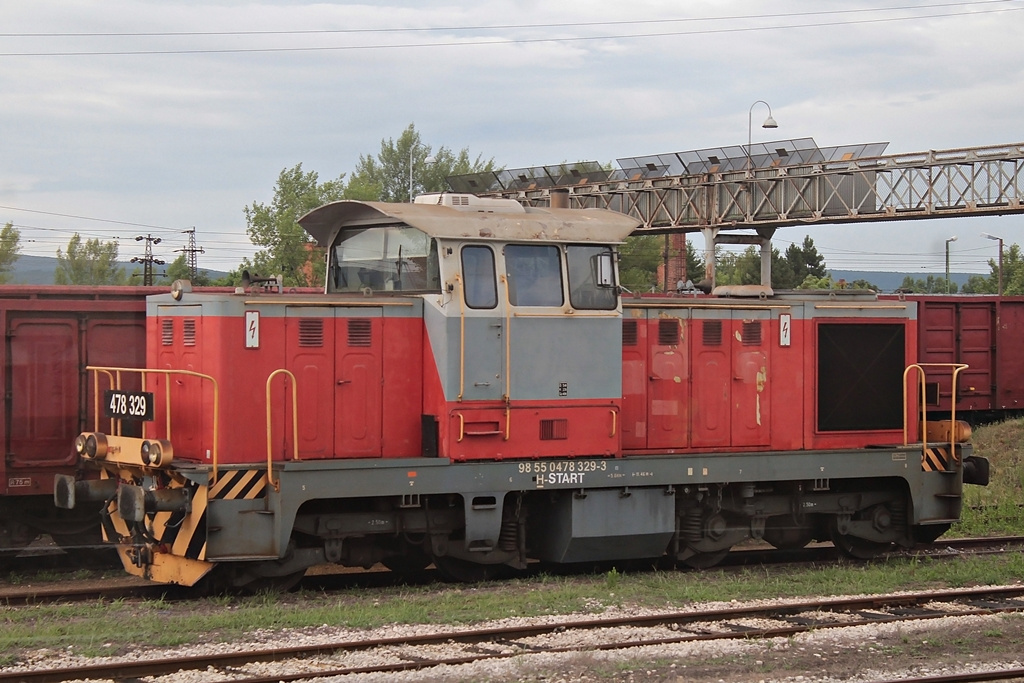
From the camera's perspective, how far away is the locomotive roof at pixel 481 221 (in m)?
10.8

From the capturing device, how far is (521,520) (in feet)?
38.0

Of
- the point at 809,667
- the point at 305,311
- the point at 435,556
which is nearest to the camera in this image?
the point at 809,667

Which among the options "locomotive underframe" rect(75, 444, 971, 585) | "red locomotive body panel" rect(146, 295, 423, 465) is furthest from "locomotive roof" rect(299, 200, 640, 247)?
"locomotive underframe" rect(75, 444, 971, 585)

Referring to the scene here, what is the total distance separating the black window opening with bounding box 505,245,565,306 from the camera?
36.3ft

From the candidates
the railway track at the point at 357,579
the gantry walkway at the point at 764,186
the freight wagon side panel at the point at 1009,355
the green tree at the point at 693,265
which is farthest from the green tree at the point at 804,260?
the railway track at the point at 357,579

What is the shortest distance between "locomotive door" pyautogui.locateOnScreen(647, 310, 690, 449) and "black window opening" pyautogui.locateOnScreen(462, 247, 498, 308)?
85.2 inches

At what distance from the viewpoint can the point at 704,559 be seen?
12.7 meters

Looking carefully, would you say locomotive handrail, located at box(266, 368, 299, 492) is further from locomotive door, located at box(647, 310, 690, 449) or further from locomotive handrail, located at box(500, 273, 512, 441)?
locomotive door, located at box(647, 310, 690, 449)

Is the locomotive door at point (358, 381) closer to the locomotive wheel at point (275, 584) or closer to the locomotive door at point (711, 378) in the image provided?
the locomotive wheel at point (275, 584)

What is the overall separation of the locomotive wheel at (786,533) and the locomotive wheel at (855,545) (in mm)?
265

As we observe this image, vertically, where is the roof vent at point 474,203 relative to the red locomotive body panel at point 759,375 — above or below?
above

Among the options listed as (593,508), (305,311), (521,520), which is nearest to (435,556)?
(521,520)

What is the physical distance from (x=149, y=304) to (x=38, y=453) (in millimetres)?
2569

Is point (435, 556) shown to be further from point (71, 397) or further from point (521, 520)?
point (71, 397)
